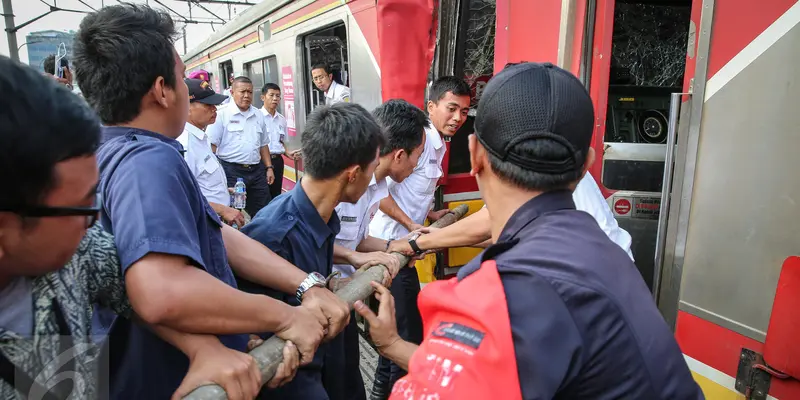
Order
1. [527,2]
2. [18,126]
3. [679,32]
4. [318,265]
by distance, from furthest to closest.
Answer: [679,32] < [527,2] < [318,265] < [18,126]

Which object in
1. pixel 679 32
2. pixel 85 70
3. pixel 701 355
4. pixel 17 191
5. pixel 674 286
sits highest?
pixel 679 32

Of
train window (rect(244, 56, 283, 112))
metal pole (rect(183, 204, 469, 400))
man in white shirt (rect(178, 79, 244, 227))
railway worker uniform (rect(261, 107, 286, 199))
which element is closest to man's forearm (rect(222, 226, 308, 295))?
metal pole (rect(183, 204, 469, 400))

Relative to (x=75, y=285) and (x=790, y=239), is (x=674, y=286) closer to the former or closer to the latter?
(x=790, y=239)

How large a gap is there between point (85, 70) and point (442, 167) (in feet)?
7.63

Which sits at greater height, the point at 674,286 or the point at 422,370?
the point at 422,370

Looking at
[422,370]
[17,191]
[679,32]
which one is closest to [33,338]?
[17,191]

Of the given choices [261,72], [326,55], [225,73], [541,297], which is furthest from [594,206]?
[225,73]

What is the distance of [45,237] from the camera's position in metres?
0.74

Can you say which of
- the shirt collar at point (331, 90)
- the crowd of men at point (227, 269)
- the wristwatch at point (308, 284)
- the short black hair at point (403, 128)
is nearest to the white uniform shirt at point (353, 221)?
the short black hair at point (403, 128)

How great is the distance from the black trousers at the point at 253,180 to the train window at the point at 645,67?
3.70 m

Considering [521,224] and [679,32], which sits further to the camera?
[679,32]

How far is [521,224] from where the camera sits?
88cm

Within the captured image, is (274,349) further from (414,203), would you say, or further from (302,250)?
(414,203)

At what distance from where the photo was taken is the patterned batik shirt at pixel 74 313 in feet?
2.44
